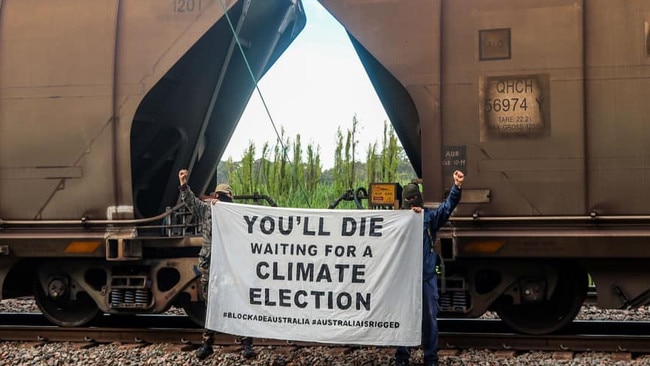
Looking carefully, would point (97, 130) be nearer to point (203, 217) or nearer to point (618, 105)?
point (203, 217)

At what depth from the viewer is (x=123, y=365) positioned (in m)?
5.71

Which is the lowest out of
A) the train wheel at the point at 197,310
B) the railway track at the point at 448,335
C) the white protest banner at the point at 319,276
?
the railway track at the point at 448,335

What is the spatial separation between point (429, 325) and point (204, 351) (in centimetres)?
215

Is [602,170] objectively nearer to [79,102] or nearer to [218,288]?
[218,288]

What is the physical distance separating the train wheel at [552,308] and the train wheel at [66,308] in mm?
4478

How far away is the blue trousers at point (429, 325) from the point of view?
537 centimetres

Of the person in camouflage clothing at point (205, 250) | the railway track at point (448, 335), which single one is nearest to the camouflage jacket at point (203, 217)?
the person in camouflage clothing at point (205, 250)

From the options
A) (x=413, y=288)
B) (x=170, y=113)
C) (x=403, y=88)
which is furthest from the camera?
(x=170, y=113)

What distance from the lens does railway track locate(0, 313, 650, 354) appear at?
599cm

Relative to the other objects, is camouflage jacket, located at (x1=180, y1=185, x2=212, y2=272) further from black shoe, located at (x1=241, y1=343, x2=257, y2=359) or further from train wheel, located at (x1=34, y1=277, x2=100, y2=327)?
train wheel, located at (x1=34, y1=277, x2=100, y2=327)

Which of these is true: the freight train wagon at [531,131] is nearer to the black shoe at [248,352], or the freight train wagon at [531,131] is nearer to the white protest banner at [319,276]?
the white protest banner at [319,276]

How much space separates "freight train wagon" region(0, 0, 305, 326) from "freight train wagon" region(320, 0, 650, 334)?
1804 millimetres

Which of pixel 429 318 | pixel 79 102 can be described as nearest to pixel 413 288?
pixel 429 318

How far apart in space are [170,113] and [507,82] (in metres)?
3.62
